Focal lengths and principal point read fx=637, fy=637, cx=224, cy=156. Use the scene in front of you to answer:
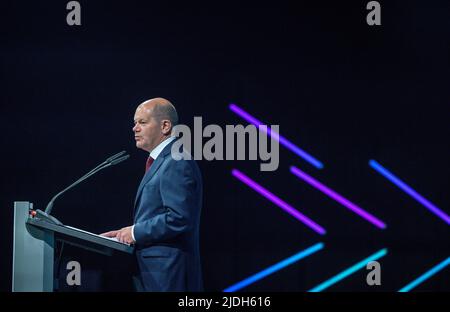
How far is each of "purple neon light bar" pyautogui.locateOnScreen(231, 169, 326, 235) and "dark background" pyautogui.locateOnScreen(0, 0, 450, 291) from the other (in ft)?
0.11

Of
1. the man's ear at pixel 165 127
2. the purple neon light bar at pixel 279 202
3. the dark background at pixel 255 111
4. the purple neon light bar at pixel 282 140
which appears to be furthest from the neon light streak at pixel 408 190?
the man's ear at pixel 165 127

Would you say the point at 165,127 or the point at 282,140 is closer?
the point at 165,127

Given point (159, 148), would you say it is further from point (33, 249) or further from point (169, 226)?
point (33, 249)

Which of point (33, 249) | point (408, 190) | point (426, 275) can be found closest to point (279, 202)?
point (408, 190)

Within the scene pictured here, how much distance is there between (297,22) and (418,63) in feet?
2.87

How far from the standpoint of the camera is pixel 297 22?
4.36 metres

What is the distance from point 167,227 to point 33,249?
61 cm

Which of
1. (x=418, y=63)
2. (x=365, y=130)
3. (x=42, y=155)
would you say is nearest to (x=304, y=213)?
(x=365, y=130)

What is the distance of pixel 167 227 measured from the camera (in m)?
2.93

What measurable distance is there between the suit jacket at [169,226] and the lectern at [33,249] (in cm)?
37

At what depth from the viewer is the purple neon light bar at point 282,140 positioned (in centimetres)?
426

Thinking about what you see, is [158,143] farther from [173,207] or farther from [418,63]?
[418,63]

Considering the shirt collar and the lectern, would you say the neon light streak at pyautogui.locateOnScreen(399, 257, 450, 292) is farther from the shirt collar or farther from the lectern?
the lectern

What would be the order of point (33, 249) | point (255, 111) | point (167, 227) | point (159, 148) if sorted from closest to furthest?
point (33, 249) < point (167, 227) < point (159, 148) < point (255, 111)
